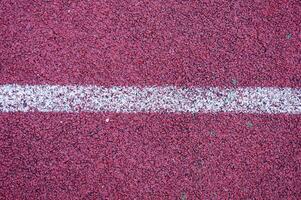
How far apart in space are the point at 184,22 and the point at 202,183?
1.06 metres

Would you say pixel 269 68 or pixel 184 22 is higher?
pixel 184 22

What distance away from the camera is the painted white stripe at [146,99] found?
216 centimetres

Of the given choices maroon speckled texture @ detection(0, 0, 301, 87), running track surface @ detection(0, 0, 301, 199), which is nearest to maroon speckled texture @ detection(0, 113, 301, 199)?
running track surface @ detection(0, 0, 301, 199)

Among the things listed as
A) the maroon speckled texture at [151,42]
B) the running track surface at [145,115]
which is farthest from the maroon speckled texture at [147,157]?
the maroon speckled texture at [151,42]

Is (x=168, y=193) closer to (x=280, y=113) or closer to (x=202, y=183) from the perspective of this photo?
(x=202, y=183)

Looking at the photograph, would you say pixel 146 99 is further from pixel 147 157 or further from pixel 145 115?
pixel 147 157

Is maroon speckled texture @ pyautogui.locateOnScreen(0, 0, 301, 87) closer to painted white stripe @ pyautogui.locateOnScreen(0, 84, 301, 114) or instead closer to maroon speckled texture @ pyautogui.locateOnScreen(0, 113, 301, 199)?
painted white stripe @ pyautogui.locateOnScreen(0, 84, 301, 114)

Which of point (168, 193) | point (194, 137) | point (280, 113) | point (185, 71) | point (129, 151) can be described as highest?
point (185, 71)

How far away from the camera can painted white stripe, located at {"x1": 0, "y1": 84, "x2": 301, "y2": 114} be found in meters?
2.16

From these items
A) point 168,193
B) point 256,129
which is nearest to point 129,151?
point 168,193

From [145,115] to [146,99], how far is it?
0.10 meters

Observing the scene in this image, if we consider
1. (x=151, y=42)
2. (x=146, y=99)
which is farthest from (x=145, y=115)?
(x=151, y=42)

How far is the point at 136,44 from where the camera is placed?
2.24m

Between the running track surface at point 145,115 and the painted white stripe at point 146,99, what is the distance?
0.10 ft
